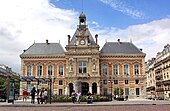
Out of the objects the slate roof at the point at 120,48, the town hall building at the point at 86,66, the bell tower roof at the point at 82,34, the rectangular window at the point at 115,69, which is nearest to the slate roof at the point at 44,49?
the town hall building at the point at 86,66

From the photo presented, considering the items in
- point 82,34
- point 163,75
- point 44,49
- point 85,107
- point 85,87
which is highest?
point 82,34

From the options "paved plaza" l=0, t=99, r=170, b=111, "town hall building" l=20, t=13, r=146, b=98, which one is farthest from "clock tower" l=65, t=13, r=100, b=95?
"paved plaza" l=0, t=99, r=170, b=111

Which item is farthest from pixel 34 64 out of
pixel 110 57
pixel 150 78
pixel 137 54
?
pixel 150 78

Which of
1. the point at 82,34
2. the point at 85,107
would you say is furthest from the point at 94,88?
the point at 85,107

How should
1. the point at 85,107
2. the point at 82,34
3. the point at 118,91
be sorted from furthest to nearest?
the point at 82,34 < the point at 118,91 < the point at 85,107

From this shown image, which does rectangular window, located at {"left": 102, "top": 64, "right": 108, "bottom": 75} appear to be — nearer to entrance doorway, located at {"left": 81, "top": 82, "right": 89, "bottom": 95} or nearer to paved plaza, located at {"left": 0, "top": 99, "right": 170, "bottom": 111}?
entrance doorway, located at {"left": 81, "top": 82, "right": 89, "bottom": 95}

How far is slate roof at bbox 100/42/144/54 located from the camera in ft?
234

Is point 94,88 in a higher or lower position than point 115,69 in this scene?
lower

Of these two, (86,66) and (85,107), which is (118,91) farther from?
(85,107)

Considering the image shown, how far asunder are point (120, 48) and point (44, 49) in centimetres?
2146

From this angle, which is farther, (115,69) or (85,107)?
(115,69)

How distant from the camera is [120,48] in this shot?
7262 cm

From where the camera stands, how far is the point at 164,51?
282 feet

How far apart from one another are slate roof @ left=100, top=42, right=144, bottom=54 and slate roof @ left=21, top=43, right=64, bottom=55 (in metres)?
12.4
